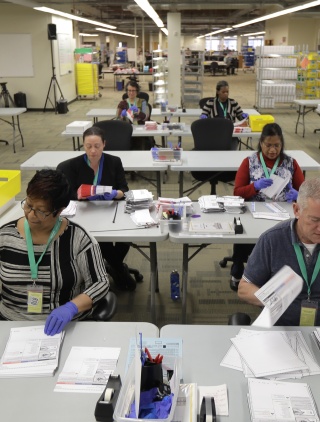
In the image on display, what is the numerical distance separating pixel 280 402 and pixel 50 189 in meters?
1.30

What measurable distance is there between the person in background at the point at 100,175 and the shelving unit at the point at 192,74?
35.7 ft

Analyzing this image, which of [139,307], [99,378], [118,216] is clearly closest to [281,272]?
[99,378]

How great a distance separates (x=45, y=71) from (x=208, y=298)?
37.6ft

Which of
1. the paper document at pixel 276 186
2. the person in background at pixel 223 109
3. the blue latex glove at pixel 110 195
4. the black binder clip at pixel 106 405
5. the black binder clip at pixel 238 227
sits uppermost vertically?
the person in background at pixel 223 109

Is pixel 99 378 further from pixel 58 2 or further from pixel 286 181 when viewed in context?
pixel 58 2

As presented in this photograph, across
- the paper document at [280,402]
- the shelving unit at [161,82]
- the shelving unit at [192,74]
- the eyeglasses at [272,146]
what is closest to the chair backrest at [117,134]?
the eyeglasses at [272,146]

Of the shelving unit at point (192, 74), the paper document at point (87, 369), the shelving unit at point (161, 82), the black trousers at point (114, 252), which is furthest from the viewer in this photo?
the shelving unit at point (192, 74)

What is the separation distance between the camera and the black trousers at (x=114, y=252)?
3.64 meters

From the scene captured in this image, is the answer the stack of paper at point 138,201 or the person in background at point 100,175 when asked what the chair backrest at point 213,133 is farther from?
the stack of paper at point 138,201

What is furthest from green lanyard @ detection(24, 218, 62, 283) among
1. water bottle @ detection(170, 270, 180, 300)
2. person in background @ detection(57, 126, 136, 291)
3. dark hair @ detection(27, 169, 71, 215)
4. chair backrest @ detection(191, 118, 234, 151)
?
chair backrest @ detection(191, 118, 234, 151)

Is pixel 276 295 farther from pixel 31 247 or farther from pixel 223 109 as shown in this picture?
pixel 223 109

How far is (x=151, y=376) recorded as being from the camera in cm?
146

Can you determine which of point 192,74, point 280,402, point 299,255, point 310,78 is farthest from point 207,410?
point 310,78

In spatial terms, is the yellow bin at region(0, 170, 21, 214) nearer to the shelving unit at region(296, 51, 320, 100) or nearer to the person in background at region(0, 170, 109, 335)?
the person in background at region(0, 170, 109, 335)
